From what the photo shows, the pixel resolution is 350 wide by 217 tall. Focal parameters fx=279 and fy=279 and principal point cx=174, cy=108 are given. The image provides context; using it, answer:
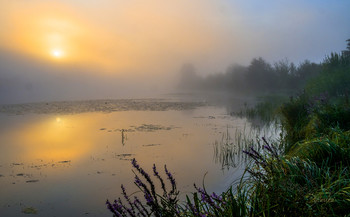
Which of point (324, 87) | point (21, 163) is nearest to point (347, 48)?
point (324, 87)

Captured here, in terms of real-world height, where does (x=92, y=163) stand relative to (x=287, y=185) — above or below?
below

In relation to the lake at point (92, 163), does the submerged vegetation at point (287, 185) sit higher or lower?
higher

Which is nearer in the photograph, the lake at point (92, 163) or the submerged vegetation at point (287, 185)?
the submerged vegetation at point (287, 185)

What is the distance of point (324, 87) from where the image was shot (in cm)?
1731

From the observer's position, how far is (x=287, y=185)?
3.08 metres

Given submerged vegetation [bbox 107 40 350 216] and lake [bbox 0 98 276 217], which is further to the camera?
lake [bbox 0 98 276 217]

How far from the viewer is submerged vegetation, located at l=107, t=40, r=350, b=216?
2.55 metres

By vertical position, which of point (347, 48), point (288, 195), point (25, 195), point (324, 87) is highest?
point (347, 48)

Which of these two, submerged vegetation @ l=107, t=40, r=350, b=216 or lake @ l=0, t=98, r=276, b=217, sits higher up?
submerged vegetation @ l=107, t=40, r=350, b=216

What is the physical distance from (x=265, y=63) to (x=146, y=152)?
145 feet

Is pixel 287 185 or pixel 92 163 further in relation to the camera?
pixel 92 163

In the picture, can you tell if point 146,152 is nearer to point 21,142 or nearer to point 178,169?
point 178,169

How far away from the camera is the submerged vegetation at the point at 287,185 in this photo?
Answer: 2.55 m

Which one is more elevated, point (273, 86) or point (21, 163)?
point (273, 86)
